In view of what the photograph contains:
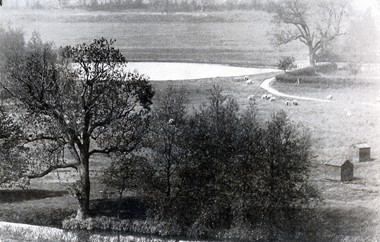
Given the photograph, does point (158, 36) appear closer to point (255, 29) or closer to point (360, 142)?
point (255, 29)

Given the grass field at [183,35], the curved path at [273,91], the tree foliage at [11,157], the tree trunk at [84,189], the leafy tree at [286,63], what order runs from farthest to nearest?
the leafy tree at [286,63] < the grass field at [183,35] < the curved path at [273,91] < the tree foliage at [11,157] < the tree trunk at [84,189]

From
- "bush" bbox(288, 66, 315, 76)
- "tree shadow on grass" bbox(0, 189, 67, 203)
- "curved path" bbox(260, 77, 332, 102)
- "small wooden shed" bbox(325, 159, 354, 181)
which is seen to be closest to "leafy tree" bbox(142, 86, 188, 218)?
"tree shadow on grass" bbox(0, 189, 67, 203)

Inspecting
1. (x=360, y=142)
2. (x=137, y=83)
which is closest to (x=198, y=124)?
(x=137, y=83)

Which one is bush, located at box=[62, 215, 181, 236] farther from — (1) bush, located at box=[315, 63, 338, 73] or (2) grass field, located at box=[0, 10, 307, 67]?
(1) bush, located at box=[315, 63, 338, 73]

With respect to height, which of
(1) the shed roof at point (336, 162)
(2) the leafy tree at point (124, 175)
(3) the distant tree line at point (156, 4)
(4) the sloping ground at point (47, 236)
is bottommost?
(4) the sloping ground at point (47, 236)

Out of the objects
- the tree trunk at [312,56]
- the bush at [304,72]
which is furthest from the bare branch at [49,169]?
the tree trunk at [312,56]

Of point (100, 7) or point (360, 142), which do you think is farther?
point (100, 7)

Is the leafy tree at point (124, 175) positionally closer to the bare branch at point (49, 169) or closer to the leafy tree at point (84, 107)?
the leafy tree at point (84, 107)
